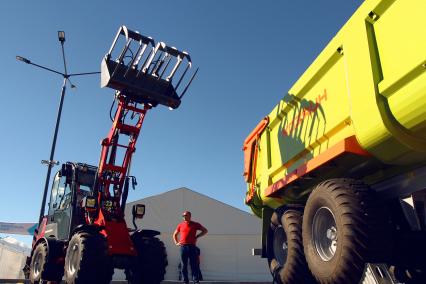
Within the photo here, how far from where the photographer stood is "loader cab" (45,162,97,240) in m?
8.55


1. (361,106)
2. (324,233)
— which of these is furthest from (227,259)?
(361,106)

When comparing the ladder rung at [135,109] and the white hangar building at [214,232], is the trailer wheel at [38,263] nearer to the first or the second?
the ladder rung at [135,109]

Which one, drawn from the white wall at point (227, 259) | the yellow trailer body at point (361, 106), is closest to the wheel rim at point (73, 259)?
the yellow trailer body at point (361, 106)

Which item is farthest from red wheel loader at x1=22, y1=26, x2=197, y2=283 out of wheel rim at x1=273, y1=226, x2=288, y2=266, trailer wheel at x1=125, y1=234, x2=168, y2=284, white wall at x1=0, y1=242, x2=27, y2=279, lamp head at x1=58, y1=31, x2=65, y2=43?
white wall at x1=0, y1=242, x2=27, y2=279

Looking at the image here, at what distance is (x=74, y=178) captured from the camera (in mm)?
8945

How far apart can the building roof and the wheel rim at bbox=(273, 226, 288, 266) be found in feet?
49.0

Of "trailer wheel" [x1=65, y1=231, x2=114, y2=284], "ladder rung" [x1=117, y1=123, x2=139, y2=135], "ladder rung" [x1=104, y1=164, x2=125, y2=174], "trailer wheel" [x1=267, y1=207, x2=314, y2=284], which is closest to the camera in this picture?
"trailer wheel" [x1=267, y1=207, x2=314, y2=284]

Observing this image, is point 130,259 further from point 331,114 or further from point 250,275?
point 250,275

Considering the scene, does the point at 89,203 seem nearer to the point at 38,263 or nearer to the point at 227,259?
the point at 38,263

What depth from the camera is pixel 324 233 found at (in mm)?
4184

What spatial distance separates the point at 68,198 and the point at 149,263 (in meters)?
2.49

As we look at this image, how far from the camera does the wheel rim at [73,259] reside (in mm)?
7137

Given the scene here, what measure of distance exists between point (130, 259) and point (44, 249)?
6.23 feet

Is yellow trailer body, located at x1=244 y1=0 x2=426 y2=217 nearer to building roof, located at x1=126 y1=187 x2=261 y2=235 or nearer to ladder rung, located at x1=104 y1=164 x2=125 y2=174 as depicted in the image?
ladder rung, located at x1=104 y1=164 x2=125 y2=174
